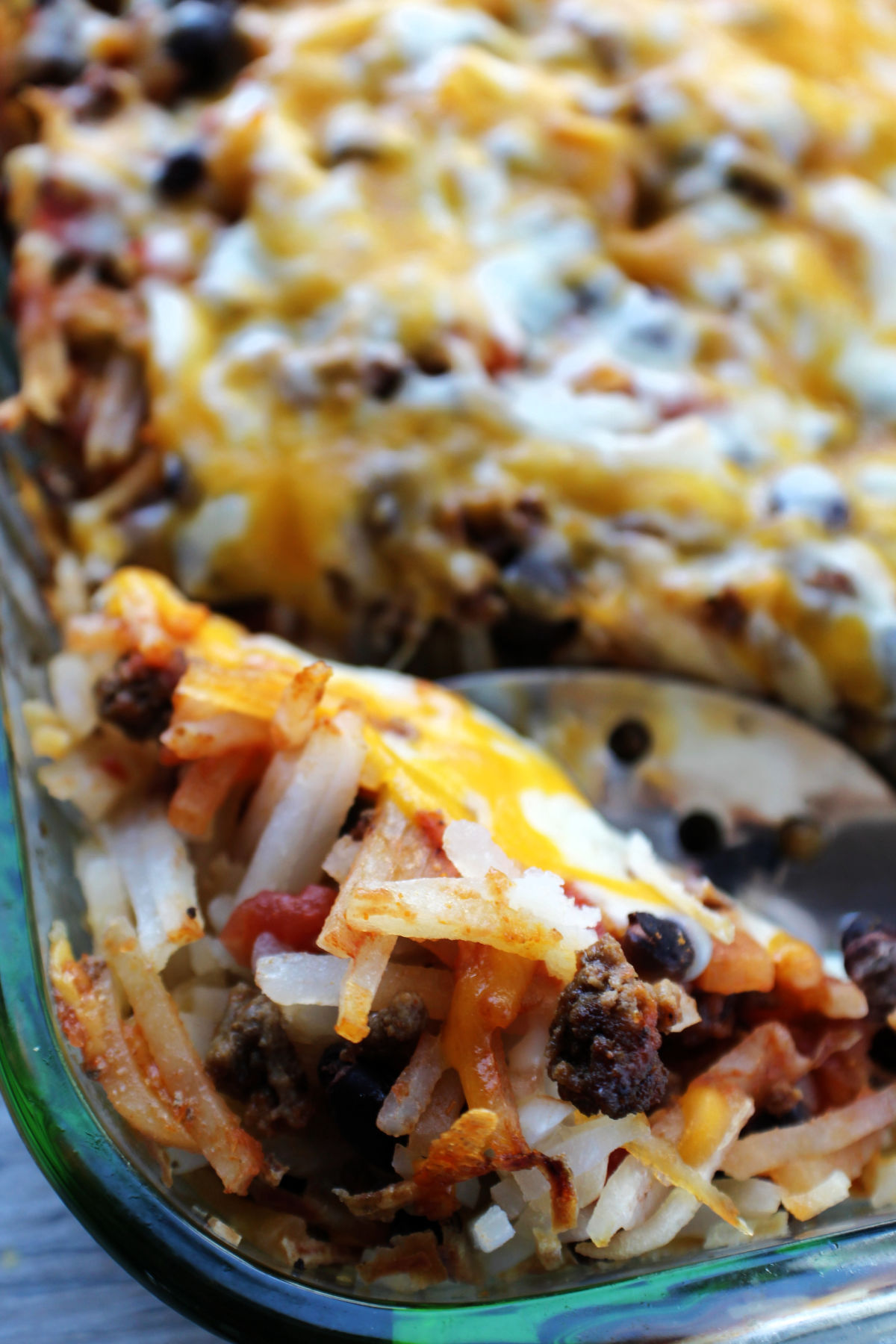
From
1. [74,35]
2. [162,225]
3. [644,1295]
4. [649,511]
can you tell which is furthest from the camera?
[74,35]

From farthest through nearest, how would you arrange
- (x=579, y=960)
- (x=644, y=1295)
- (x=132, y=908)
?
(x=132, y=908)
(x=579, y=960)
(x=644, y=1295)

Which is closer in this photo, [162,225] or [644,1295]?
[644,1295]

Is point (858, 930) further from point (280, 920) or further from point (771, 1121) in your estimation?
point (280, 920)

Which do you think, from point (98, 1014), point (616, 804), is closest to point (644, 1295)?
point (98, 1014)

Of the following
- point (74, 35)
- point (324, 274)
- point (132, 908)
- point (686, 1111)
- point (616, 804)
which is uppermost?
point (74, 35)

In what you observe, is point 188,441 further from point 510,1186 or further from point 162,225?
point 510,1186

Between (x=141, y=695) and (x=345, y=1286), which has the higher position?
(x=141, y=695)

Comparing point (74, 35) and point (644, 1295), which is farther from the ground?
point (74, 35)

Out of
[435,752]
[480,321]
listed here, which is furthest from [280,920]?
[480,321]
